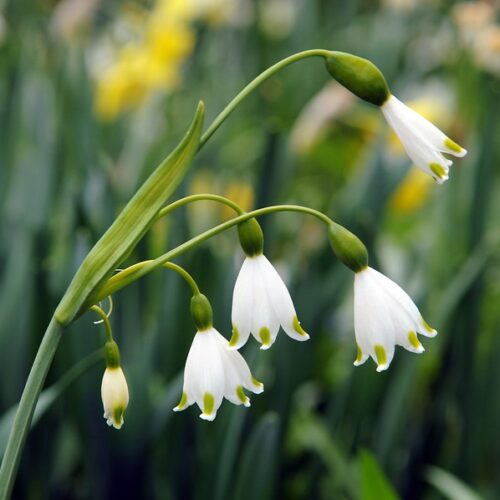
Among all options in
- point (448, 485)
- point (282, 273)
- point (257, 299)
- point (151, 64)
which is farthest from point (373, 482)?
point (151, 64)

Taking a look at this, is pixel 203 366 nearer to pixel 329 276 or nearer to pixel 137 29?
pixel 329 276

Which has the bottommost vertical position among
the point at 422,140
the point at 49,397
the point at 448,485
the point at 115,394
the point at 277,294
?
the point at 448,485

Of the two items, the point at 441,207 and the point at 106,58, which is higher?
the point at 441,207

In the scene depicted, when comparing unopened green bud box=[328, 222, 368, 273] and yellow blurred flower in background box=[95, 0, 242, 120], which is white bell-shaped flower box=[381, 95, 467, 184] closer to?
unopened green bud box=[328, 222, 368, 273]

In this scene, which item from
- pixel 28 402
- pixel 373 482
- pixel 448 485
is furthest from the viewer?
pixel 448 485

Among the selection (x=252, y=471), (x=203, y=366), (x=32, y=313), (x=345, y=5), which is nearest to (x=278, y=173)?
(x=32, y=313)

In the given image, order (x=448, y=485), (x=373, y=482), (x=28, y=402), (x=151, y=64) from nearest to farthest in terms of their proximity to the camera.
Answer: (x=28, y=402)
(x=373, y=482)
(x=448, y=485)
(x=151, y=64)

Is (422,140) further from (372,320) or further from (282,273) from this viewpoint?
(282,273)
